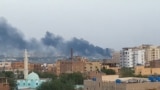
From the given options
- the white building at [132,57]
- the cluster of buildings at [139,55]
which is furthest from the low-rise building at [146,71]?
the white building at [132,57]

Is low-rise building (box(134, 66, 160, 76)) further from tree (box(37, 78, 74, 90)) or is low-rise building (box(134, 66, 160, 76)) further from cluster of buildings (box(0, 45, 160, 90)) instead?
tree (box(37, 78, 74, 90))

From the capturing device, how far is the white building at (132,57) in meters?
88.7

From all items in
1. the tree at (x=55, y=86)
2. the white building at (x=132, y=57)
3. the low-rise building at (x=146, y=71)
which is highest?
the white building at (x=132, y=57)

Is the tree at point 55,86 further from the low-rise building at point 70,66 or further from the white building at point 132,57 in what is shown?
the white building at point 132,57

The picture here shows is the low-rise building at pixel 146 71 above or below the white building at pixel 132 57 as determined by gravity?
below

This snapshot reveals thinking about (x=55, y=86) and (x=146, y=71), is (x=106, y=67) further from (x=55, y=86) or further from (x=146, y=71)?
(x=55, y=86)

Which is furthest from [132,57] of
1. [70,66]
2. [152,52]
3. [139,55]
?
[70,66]

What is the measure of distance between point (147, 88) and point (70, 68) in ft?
176

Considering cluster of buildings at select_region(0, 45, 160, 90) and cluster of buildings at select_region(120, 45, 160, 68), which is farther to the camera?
cluster of buildings at select_region(120, 45, 160, 68)

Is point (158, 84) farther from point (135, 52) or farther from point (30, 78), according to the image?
point (135, 52)

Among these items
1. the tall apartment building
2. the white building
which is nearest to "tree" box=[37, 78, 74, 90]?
the white building

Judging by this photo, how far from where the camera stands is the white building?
8868 cm

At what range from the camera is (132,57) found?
9075cm

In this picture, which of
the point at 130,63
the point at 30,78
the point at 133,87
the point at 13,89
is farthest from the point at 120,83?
the point at 130,63
